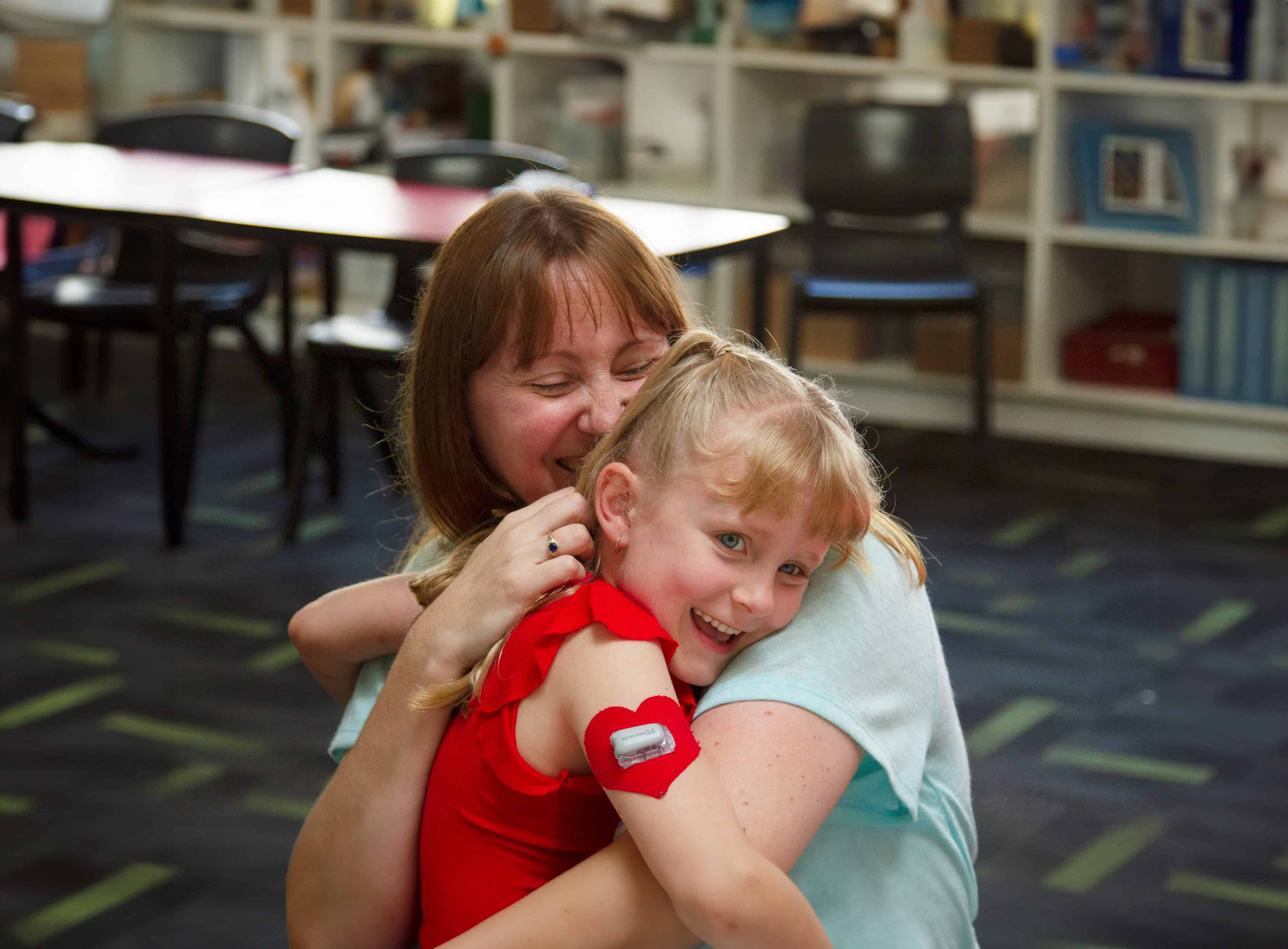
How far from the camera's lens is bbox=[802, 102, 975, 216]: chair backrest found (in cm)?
484

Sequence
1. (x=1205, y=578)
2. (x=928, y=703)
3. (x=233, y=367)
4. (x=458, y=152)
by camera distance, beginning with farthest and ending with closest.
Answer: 1. (x=233, y=367)
2. (x=458, y=152)
3. (x=1205, y=578)
4. (x=928, y=703)

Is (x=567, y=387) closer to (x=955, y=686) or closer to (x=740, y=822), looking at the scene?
(x=740, y=822)

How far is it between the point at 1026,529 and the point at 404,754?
131 inches

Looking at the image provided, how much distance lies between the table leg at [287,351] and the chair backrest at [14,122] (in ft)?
3.30

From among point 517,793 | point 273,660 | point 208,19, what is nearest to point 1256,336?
point 273,660

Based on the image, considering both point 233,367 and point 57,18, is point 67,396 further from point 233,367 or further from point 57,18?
point 57,18

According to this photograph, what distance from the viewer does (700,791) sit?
0.99 meters

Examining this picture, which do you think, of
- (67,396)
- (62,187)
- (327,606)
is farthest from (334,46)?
(327,606)

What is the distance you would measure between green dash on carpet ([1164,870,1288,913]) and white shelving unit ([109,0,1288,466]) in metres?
2.35

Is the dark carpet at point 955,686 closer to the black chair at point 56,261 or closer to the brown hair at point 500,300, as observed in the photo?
the black chair at point 56,261

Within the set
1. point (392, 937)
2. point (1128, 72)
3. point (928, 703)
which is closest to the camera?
point (928, 703)

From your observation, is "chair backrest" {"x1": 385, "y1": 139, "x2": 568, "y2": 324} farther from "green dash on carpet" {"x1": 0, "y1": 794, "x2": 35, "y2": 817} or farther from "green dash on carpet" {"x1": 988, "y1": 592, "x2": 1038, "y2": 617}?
"green dash on carpet" {"x1": 0, "y1": 794, "x2": 35, "y2": 817}

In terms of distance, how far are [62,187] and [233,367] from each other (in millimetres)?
1863

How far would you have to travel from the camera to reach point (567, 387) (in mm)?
1325
